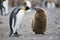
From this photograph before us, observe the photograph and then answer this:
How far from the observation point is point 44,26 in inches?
275

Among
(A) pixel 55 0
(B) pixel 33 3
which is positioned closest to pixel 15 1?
(B) pixel 33 3

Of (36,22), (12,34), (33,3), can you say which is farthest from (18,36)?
(33,3)

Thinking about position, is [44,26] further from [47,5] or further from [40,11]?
[47,5]

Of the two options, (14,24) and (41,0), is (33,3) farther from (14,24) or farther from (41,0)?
(14,24)

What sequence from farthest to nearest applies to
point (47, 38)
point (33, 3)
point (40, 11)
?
point (33, 3), point (40, 11), point (47, 38)

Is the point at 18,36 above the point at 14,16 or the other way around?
the other way around

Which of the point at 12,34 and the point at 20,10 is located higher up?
the point at 20,10

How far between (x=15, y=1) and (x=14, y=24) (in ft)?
43.0

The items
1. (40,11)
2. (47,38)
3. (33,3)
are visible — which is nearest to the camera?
(47,38)

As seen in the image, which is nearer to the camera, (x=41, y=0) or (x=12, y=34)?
(x=12, y=34)

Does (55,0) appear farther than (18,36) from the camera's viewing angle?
Yes

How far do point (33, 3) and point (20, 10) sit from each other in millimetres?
12423

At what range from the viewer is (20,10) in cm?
667

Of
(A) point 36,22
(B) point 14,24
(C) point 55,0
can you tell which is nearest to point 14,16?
(B) point 14,24
